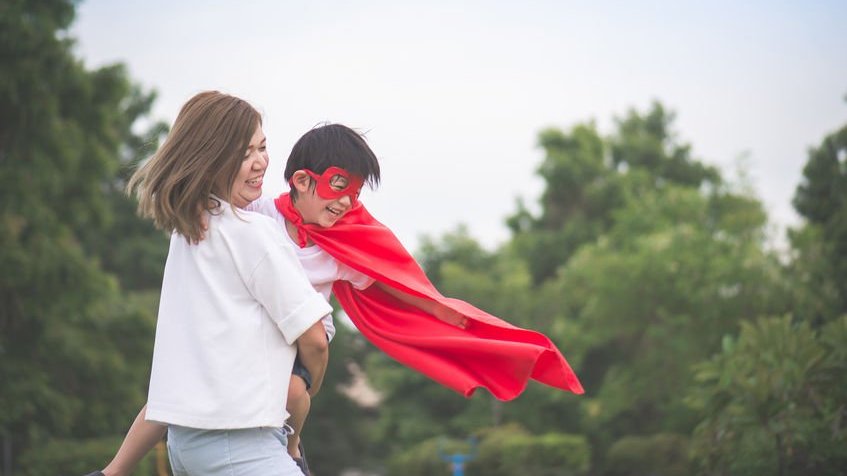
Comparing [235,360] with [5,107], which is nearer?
[235,360]

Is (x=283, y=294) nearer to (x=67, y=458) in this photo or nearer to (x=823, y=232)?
(x=67, y=458)

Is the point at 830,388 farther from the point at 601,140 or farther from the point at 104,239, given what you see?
the point at 601,140

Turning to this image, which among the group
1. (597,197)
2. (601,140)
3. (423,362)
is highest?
(601,140)

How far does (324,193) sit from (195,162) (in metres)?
0.65

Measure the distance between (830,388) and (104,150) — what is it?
1916 centimetres

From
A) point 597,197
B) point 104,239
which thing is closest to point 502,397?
point 104,239

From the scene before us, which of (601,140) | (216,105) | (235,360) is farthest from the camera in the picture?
(601,140)

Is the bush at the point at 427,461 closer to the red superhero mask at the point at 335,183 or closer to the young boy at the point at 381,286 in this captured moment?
the young boy at the point at 381,286

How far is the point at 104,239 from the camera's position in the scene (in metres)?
37.8

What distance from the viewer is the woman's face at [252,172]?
11.2 ft

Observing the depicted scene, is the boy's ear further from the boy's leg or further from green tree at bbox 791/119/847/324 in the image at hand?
green tree at bbox 791/119/847/324

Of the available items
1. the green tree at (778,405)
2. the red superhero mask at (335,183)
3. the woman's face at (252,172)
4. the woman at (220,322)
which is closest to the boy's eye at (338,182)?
the red superhero mask at (335,183)

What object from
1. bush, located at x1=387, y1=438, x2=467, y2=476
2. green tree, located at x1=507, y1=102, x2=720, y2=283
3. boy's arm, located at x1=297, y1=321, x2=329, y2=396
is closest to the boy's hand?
boy's arm, located at x1=297, y1=321, x2=329, y2=396

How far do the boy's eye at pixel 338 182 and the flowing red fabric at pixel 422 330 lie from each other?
6.0 inches
